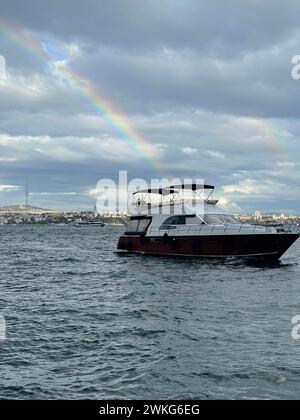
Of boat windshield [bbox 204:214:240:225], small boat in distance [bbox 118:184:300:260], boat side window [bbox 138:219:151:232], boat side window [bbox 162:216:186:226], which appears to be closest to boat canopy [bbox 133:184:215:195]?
small boat in distance [bbox 118:184:300:260]

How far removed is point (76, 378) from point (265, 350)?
557 centimetres

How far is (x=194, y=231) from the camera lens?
38.7 meters

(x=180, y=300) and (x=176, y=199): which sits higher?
(x=176, y=199)

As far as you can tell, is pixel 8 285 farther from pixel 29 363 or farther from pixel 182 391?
pixel 182 391

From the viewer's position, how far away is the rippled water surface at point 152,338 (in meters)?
10.8

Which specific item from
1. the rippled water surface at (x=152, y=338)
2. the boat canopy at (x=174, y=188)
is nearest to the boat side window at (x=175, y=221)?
the boat canopy at (x=174, y=188)

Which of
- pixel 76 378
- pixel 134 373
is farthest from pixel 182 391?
pixel 76 378

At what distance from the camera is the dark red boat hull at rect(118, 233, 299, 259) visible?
35438mm

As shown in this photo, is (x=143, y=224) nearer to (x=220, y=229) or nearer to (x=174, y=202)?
(x=174, y=202)

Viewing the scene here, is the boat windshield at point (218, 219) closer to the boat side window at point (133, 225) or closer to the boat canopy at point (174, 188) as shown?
the boat canopy at point (174, 188)

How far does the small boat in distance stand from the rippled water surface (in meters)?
7.08

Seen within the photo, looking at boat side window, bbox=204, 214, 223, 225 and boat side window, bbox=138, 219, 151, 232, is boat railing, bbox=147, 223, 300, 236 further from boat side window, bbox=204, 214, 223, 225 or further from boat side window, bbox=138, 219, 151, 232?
boat side window, bbox=138, 219, 151, 232

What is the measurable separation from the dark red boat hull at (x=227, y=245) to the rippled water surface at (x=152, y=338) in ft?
22.6

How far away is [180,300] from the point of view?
21.4 meters
